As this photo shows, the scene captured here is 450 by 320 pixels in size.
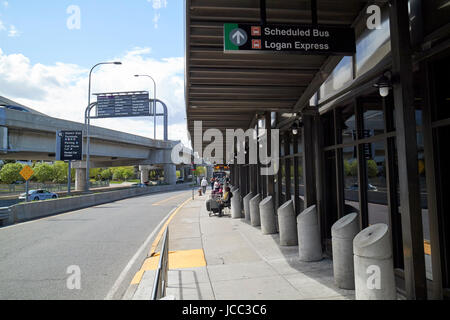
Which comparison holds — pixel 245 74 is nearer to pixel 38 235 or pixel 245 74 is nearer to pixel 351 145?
pixel 351 145

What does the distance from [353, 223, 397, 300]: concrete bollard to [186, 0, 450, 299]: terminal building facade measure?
219mm

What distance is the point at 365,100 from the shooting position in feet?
19.5

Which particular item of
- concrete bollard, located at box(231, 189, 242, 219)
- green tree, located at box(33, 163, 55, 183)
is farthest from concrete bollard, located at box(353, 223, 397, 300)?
green tree, located at box(33, 163, 55, 183)

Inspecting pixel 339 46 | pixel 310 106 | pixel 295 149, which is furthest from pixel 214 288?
pixel 295 149

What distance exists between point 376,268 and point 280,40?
11.4 ft

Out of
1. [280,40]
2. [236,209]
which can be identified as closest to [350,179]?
[280,40]

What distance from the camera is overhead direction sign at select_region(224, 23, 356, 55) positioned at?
15.1ft

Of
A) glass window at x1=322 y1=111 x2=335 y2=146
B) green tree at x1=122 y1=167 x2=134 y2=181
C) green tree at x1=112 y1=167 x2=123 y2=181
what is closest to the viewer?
glass window at x1=322 y1=111 x2=335 y2=146

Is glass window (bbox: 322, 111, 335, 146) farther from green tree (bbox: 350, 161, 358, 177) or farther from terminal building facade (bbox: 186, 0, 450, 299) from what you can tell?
green tree (bbox: 350, 161, 358, 177)

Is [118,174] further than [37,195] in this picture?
Yes

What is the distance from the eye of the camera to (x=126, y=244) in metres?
9.49

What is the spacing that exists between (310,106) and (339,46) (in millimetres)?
2998

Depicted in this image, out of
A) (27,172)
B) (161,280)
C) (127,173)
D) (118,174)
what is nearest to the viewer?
(161,280)

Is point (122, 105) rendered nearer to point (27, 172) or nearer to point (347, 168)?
point (27, 172)
